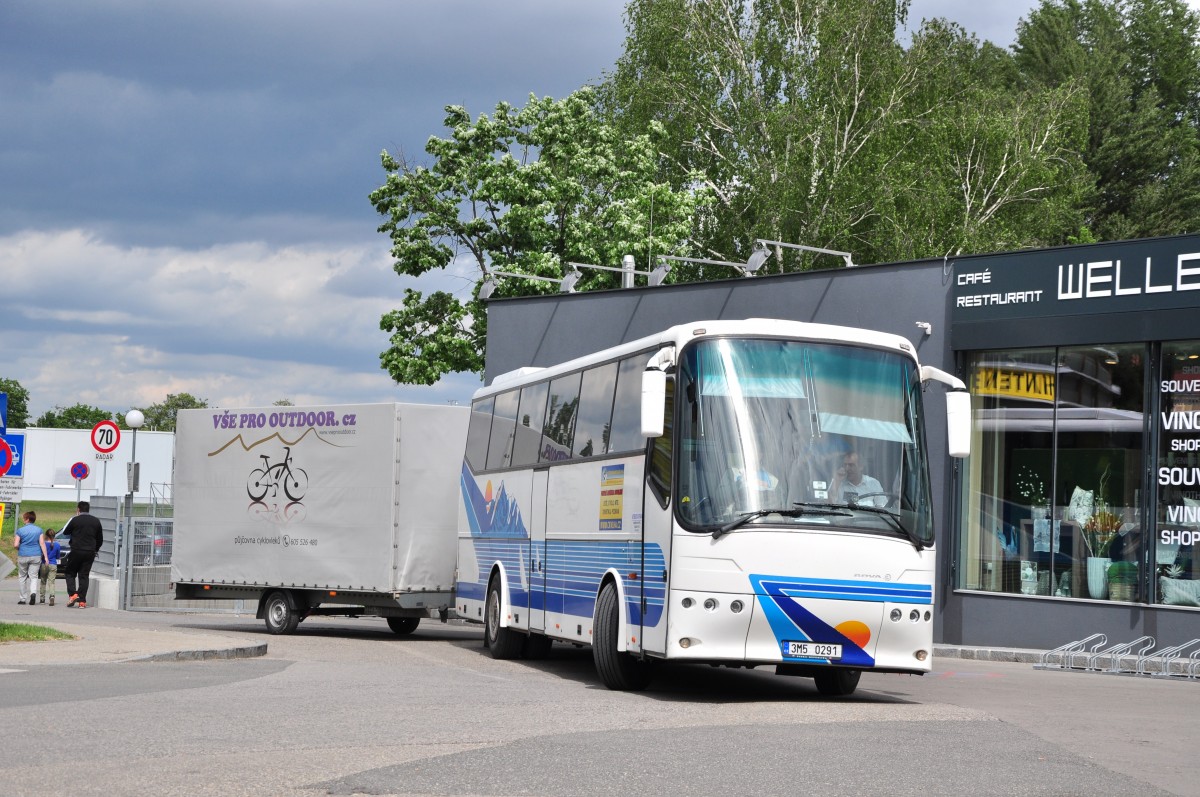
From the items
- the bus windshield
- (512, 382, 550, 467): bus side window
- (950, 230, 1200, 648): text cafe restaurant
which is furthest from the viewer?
(950, 230, 1200, 648): text cafe restaurant

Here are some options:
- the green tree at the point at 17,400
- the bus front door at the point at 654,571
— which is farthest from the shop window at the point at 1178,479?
the green tree at the point at 17,400

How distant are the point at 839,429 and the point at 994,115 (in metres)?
33.3

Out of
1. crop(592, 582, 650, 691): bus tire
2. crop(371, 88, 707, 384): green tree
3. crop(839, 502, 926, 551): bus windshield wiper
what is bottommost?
crop(592, 582, 650, 691): bus tire

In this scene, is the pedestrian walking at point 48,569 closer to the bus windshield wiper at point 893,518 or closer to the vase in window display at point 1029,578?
the vase in window display at point 1029,578

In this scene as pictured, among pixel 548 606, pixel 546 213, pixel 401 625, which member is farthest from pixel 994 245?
pixel 548 606

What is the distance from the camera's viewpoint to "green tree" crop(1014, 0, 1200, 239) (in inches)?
2066

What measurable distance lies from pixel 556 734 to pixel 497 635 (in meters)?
8.65

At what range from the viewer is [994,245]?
141ft

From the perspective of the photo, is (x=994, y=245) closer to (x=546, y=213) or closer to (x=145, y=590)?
(x=546, y=213)

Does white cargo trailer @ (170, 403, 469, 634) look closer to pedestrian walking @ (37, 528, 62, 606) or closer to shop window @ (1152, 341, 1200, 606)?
pedestrian walking @ (37, 528, 62, 606)

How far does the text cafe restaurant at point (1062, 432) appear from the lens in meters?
20.8

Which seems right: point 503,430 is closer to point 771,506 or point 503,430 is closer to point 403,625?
point 403,625

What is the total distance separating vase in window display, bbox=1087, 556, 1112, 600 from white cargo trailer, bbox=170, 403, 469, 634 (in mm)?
8797

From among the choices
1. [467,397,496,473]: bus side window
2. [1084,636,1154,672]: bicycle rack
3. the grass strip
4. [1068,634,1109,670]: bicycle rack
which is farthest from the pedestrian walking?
[1084,636,1154,672]: bicycle rack
